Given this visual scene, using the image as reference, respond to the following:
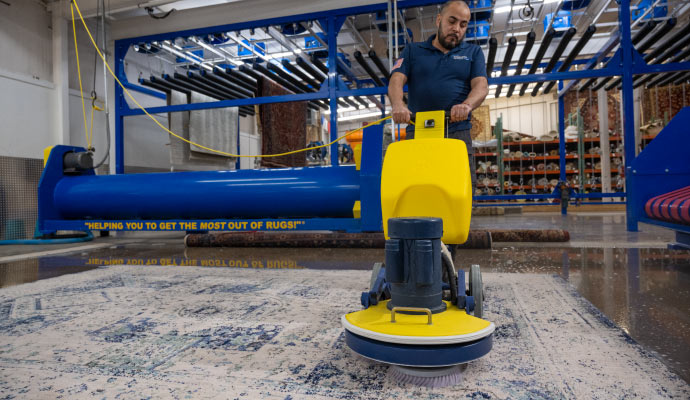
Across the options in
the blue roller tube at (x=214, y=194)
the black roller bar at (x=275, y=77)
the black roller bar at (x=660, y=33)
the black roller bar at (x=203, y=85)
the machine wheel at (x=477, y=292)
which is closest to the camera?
the machine wheel at (x=477, y=292)

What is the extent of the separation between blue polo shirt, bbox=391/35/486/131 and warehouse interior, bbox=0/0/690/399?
0.13 meters

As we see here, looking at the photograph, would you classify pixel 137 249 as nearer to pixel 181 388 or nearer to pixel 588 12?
pixel 181 388

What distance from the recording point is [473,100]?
176cm

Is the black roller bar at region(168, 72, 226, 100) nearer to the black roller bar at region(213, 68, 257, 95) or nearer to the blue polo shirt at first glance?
the black roller bar at region(213, 68, 257, 95)

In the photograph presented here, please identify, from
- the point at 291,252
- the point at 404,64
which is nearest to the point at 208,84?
the point at 291,252

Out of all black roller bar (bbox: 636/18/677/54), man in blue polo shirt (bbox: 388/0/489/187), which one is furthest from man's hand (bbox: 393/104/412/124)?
black roller bar (bbox: 636/18/677/54)

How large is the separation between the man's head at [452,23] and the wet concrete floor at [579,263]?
1163mm

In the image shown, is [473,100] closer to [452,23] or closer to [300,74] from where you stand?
[452,23]

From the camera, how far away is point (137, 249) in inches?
A: 137

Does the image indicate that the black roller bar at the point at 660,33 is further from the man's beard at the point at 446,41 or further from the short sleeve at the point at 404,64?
the short sleeve at the point at 404,64

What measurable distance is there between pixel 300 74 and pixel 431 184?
4.53 m

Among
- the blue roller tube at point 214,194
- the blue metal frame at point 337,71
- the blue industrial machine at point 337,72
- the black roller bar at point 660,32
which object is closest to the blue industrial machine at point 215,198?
the blue roller tube at point 214,194

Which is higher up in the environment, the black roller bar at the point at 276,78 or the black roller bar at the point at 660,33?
the black roller bar at the point at 660,33

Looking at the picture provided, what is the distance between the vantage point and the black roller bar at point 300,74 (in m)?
4.94
